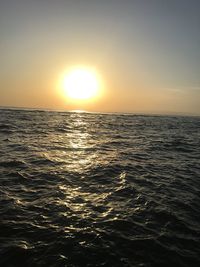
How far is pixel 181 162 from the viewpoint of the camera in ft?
70.8

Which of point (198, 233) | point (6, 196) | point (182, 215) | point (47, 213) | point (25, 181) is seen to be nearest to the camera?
point (198, 233)

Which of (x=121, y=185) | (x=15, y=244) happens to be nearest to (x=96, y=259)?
(x=15, y=244)

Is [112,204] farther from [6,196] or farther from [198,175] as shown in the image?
[198,175]

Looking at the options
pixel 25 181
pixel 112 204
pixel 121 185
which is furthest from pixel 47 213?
pixel 121 185

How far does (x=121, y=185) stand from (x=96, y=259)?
702cm

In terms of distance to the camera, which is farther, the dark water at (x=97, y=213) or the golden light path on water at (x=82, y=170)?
the golden light path on water at (x=82, y=170)

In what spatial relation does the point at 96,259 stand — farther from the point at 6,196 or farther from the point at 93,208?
the point at 6,196

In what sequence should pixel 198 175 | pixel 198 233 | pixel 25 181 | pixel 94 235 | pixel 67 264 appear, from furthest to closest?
pixel 198 175
pixel 25 181
pixel 198 233
pixel 94 235
pixel 67 264

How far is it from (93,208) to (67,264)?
12.5ft

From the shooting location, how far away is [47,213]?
10414 millimetres

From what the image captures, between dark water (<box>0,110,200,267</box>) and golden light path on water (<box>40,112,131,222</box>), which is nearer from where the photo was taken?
dark water (<box>0,110,200,267</box>)

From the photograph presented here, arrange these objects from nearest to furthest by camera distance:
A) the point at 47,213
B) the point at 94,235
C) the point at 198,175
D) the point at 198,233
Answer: the point at 94,235, the point at 198,233, the point at 47,213, the point at 198,175

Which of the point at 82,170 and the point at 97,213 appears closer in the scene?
the point at 97,213

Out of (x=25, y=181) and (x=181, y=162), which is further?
(x=181, y=162)
